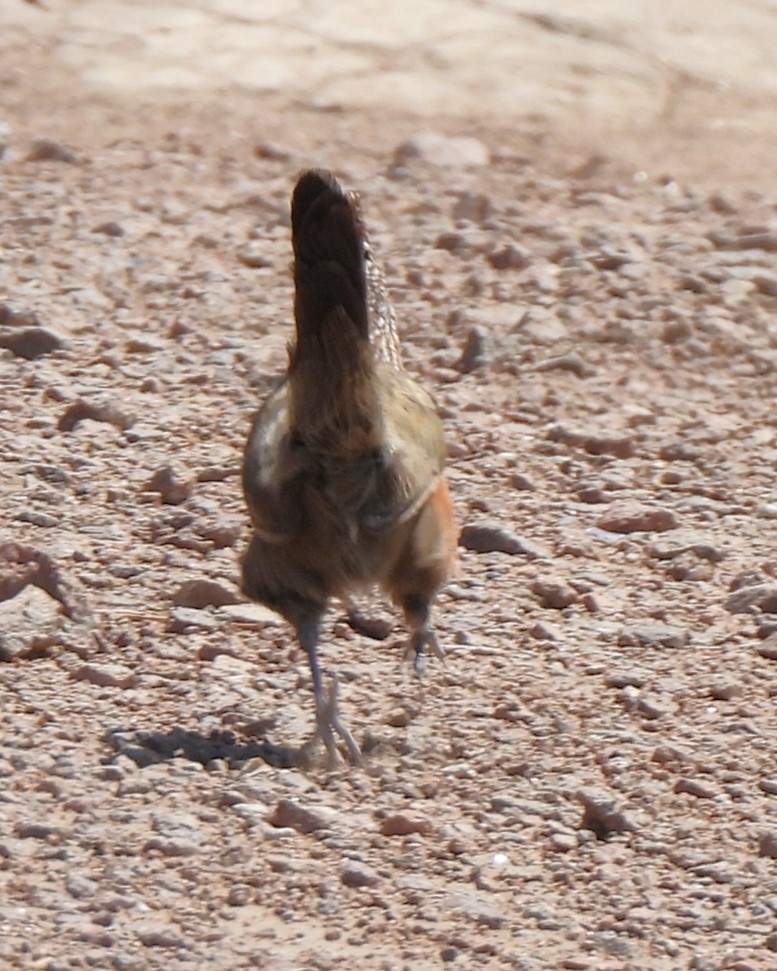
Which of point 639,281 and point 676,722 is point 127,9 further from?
point 676,722

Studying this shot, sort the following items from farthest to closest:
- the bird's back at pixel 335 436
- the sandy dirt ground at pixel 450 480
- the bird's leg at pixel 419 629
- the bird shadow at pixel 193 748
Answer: the bird's leg at pixel 419 629 → the bird shadow at pixel 193 748 → the bird's back at pixel 335 436 → the sandy dirt ground at pixel 450 480

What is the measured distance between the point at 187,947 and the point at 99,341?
3.19 metres

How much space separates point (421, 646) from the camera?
200 inches

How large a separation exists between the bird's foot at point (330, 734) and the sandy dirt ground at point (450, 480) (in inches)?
2.5

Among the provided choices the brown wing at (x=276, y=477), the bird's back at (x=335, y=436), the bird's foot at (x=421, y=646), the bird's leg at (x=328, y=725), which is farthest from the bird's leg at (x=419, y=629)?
the brown wing at (x=276, y=477)

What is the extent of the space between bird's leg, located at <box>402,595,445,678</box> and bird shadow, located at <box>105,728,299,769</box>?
0.45 metres

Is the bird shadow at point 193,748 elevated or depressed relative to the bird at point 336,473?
depressed

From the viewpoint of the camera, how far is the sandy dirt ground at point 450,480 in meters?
4.23

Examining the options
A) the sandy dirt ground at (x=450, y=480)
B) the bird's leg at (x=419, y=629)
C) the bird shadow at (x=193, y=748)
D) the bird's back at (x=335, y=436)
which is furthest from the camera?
the bird's leg at (x=419, y=629)

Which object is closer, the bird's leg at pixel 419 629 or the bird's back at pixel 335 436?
the bird's back at pixel 335 436

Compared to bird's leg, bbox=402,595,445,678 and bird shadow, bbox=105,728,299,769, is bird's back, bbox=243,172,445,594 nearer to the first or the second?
bird's leg, bbox=402,595,445,678

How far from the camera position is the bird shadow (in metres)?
4.66

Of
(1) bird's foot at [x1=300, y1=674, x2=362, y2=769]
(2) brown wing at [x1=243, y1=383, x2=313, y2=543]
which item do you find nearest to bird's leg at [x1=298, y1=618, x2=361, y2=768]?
(1) bird's foot at [x1=300, y1=674, x2=362, y2=769]

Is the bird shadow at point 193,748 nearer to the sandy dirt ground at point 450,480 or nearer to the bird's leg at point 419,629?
the sandy dirt ground at point 450,480
